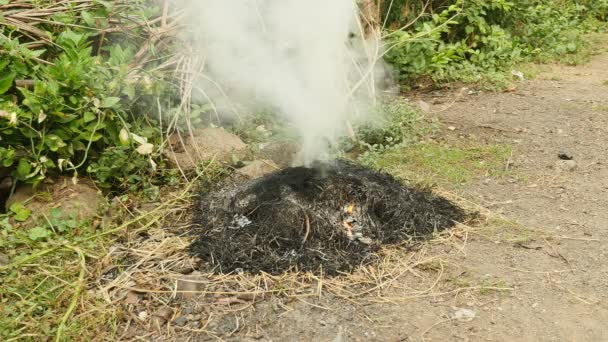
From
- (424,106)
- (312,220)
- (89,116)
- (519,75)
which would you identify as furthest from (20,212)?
(519,75)

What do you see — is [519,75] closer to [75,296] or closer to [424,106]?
[424,106]

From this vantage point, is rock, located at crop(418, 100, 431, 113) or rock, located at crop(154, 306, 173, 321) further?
rock, located at crop(418, 100, 431, 113)

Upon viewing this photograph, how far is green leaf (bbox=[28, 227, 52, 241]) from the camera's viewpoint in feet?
10.1

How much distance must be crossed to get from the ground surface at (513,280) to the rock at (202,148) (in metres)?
1.51

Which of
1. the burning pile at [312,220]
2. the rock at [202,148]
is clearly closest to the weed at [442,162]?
the burning pile at [312,220]

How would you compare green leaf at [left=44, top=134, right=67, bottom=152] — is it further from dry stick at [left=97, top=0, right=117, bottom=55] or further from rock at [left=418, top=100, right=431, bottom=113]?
rock at [left=418, top=100, right=431, bottom=113]

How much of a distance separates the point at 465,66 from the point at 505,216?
3.16 metres

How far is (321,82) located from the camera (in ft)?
13.7

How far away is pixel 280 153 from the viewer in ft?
13.8

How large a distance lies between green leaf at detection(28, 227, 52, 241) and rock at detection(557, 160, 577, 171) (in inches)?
129

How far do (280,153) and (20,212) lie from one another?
1.72 meters

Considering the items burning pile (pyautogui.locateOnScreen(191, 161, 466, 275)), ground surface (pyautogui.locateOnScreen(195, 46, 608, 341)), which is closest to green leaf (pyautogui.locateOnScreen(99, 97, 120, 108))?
burning pile (pyautogui.locateOnScreen(191, 161, 466, 275))

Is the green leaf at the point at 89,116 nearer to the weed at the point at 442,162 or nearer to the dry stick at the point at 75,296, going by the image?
the dry stick at the point at 75,296

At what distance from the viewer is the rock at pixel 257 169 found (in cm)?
386
